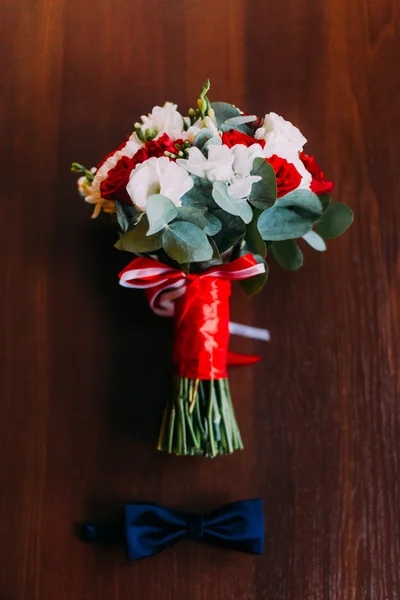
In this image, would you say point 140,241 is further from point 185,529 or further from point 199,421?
point 185,529

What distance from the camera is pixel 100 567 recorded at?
3.15ft

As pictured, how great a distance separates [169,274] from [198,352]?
0.15 meters

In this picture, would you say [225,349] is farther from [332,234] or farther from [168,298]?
[332,234]

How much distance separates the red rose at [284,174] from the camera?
2.55 feet

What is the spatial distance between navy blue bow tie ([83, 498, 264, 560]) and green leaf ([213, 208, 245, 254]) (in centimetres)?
49

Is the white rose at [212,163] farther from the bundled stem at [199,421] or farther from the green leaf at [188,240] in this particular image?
the bundled stem at [199,421]

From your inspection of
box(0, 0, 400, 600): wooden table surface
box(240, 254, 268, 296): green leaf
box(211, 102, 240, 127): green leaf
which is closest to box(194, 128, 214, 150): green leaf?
box(211, 102, 240, 127): green leaf

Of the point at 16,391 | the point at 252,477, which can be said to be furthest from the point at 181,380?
the point at 16,391

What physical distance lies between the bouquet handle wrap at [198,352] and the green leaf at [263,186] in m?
0.11

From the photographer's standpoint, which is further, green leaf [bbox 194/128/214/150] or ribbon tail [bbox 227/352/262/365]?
ribbon tail [bbox 227/352/262/365]

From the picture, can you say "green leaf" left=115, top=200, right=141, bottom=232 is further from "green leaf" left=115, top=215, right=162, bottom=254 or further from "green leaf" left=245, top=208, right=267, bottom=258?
"green leaf" left=245, top=208, right=267, bottom=258

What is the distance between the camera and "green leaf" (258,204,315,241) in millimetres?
868

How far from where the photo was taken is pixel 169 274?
87 cm

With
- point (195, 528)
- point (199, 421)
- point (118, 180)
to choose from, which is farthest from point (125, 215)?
point (195, 528)
